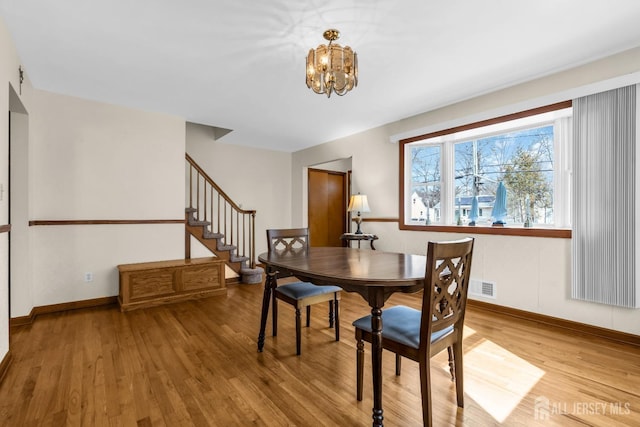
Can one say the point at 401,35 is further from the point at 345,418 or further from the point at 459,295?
the point at 345,418

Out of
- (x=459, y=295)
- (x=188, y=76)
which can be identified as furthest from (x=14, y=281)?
(x=459, y=295)

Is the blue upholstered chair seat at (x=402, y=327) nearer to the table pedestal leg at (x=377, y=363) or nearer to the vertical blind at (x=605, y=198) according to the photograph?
the table pedestal leg at (x=377, y=363)

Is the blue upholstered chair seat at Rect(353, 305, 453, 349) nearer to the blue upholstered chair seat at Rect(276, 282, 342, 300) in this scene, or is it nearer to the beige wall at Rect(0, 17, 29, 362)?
the blue upholstered chair seat at Rect(276, 282, 342, 300)

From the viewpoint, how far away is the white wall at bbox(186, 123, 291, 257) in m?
5.35

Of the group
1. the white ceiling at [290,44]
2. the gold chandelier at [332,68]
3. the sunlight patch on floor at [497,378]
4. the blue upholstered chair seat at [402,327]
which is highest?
the white ceiling at [290,44]

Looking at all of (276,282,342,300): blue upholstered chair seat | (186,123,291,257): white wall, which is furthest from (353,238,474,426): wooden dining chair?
(186,123,291,257): white wall

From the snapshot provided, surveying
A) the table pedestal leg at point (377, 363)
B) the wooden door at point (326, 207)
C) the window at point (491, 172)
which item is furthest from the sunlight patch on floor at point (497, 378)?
the wooden door at point (326, 207)

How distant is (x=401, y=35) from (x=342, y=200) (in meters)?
4.91

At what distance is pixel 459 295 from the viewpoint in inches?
64.2

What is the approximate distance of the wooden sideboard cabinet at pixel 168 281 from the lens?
3.39 metres

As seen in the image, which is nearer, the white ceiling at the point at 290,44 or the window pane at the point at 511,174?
the white ceiling at the point at 290,44

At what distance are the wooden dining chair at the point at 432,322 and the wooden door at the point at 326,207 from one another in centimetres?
469

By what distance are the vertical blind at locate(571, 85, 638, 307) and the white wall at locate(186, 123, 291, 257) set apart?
4737 mm

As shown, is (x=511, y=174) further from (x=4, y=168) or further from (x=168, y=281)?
(x=4, y=168)
